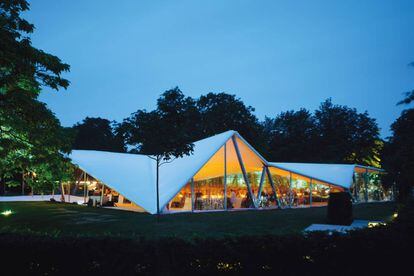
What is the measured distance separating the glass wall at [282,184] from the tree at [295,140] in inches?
1133

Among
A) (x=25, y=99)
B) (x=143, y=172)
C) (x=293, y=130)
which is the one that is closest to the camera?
(x=25, y=99)

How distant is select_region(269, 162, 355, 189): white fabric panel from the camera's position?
70.0 feet

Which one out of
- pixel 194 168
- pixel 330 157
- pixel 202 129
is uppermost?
pixel 202 129

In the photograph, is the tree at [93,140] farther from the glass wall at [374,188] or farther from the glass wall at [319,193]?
the glass wall at [374,188]

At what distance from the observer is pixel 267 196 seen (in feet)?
68.0

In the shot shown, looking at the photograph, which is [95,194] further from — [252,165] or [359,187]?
[359,187]

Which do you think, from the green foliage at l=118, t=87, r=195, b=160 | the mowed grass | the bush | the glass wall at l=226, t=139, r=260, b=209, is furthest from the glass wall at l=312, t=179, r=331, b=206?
the green foliage at l=118, t=87, r=195, b=160

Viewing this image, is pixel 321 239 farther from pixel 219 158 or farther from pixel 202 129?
pixel 202 129

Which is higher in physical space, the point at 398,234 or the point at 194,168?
the point at 194,168

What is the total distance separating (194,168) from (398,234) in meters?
11.6

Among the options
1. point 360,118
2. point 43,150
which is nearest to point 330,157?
point 360,118

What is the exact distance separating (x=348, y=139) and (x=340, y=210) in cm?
4084

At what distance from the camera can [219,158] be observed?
18.8 m

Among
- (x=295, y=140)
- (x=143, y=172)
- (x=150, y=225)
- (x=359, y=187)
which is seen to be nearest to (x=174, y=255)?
(x=150, y=225)
